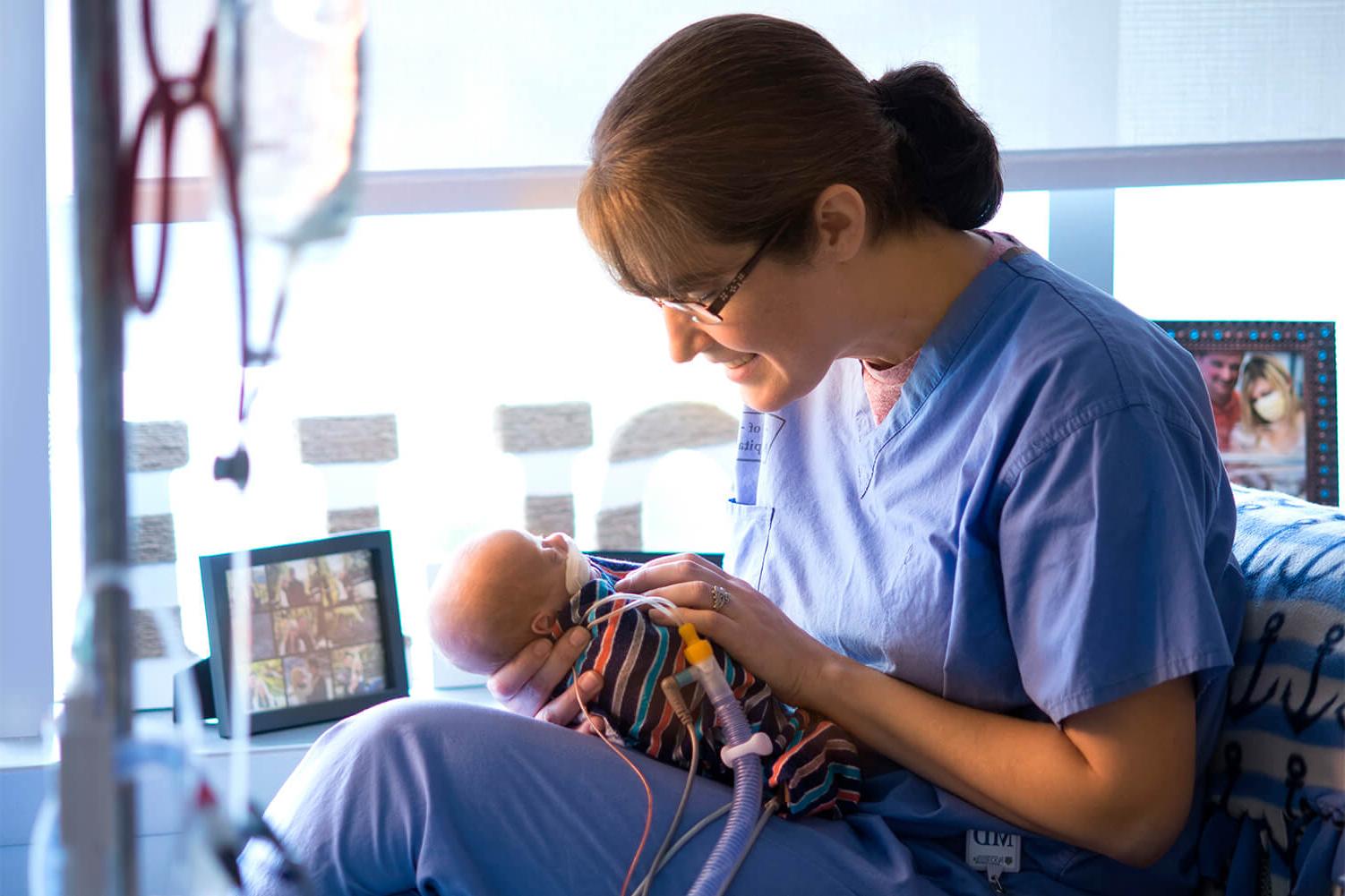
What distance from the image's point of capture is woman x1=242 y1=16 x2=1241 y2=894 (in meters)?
1.11

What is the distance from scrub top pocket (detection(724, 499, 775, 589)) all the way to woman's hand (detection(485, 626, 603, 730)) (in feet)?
0.92

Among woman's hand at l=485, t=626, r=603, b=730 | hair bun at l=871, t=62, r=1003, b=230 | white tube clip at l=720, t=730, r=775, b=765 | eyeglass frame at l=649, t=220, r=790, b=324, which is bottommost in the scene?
white tube clip at l=720, t=730, r=775, b=765

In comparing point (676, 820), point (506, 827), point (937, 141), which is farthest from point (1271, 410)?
point (506, 827)

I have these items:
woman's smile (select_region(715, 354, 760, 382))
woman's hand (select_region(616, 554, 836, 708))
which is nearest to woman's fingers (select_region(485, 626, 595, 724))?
woman's hand (select_region(616, 554, 836, 708))

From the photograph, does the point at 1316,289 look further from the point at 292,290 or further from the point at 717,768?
the point at 292,290

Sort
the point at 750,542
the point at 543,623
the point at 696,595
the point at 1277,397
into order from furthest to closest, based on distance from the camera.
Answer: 1. the point at 1277,397
2. the point at 750,542
3. the point at 543,623
4. the point at 696,595

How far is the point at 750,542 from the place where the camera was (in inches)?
63.9

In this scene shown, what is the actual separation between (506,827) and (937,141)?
0.81 meters

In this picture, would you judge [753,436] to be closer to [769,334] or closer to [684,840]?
[769,334]

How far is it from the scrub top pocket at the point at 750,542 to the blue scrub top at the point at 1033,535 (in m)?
0.10

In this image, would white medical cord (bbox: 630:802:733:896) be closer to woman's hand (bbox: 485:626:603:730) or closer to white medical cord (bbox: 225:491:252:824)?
woman's hand (bbox: 485:626:603:730)

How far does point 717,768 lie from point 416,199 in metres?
1.04

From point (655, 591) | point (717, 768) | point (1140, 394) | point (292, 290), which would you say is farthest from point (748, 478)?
point (292, 290)

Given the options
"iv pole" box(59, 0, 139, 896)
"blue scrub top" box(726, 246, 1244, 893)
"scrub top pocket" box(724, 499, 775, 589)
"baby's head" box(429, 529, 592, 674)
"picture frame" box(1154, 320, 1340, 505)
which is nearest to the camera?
"iv pole" box(59, 0, 139, 896)
